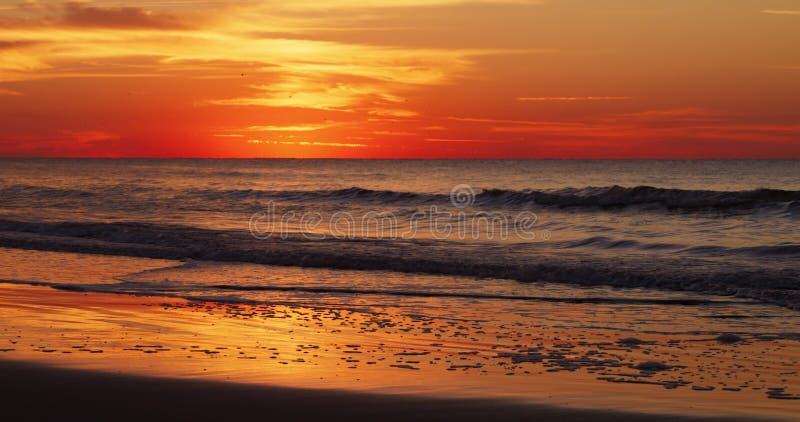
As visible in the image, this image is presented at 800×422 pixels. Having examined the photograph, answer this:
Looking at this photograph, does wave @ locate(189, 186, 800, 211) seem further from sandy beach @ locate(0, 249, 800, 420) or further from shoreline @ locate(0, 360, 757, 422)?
shoreline @ locate(0, 360, 757, 422)

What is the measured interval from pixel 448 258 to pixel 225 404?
11937mm

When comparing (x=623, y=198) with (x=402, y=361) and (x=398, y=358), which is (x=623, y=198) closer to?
(x=398, y=358)

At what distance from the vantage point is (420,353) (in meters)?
8.46

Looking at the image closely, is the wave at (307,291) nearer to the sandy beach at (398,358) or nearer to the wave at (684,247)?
the sandy beach at (398,358)

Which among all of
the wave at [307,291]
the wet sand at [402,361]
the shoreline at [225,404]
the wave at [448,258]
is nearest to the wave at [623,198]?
the wave at [448,258]

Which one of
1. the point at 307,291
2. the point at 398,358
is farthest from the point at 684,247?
the point at 398,358

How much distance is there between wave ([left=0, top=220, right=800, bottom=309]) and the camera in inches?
570

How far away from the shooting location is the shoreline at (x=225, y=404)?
6250 mm

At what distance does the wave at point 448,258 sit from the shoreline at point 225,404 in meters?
7.47

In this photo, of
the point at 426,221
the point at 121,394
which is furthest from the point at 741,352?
the point at 426,221

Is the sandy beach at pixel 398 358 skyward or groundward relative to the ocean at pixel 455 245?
groundward

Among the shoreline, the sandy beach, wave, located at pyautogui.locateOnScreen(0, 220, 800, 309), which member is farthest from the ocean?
the shoreline

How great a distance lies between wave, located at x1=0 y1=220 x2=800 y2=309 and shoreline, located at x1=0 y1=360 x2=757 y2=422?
24.5ft

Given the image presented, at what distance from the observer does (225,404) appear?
6508 mm
